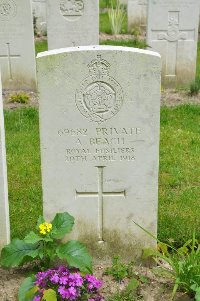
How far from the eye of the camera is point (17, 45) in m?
8.16

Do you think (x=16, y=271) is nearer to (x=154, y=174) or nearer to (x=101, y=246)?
(x=101, y=246)

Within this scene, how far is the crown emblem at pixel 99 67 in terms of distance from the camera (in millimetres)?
3387

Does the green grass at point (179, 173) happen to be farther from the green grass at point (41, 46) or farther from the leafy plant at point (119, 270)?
the green grass at point (41, 46)

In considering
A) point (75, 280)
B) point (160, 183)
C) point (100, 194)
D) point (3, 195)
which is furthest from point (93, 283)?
point (160, 183)

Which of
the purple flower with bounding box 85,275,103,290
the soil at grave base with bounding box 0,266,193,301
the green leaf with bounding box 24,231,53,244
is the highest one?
the green leaf with bounding box 24,231,53,244

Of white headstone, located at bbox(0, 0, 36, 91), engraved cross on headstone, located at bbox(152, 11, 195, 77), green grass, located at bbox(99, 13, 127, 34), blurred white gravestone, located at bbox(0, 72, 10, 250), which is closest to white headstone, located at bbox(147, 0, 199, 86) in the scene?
engraved cross on headstone, located at bbox(152, 11, 195, 77)

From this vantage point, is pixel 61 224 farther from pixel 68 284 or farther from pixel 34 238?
pixel 68 284

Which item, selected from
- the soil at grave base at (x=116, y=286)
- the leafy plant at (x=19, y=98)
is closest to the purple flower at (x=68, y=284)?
the soil at grave base at (x=116, y=286)

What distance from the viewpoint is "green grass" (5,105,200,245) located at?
441cm

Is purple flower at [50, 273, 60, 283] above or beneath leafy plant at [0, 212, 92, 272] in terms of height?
beneath

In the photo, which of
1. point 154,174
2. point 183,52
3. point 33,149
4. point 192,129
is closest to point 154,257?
point 154,174

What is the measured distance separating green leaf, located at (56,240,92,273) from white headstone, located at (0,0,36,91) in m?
5.20

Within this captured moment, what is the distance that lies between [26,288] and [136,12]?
38.3 feet

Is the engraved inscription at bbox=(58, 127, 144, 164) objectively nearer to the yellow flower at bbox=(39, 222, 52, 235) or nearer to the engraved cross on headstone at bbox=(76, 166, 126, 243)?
the engraved cross on headstone at bbox=(76, 166, 126, 243)
